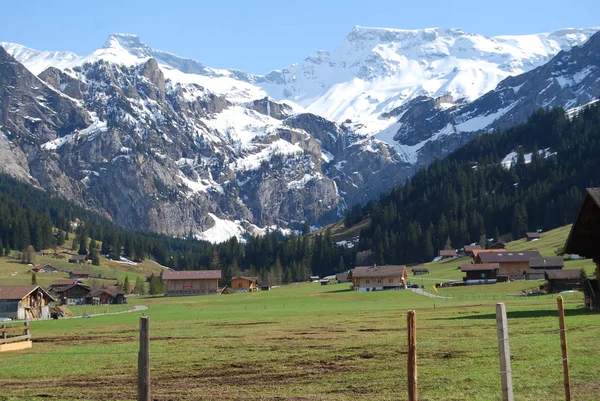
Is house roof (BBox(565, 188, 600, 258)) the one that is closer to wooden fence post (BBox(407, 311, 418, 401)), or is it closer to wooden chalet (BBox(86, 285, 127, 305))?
wooden fence post (BBox(407, 311, 418, 401))

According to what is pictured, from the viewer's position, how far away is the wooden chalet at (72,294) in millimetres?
160250

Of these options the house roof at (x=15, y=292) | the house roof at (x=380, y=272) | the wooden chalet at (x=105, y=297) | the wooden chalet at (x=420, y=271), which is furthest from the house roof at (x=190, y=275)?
the house roof at (x=15, y=292)

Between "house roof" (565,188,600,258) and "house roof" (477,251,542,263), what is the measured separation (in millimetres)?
104357

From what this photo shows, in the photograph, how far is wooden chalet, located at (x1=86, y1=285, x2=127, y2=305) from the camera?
158375mm

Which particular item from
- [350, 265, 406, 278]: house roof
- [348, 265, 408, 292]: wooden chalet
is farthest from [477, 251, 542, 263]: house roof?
[350, 265, 406, 278]: house roof

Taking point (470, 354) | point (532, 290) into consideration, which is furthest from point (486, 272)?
point (470, 354)

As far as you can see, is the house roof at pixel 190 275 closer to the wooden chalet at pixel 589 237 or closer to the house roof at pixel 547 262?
the house roof at pixel 547 262

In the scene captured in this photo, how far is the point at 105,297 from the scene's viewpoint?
522ft

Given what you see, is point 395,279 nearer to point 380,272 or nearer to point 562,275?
point 380,272

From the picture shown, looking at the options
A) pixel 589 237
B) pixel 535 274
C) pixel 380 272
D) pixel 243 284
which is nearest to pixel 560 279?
pixel 535 274

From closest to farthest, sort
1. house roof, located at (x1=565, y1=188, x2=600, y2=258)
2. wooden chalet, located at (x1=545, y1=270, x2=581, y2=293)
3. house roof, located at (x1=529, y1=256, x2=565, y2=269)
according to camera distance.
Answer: house roof, located at (x1=565, y1=188, x2=600, y2=258) → wooden chalet, located at (x1=545, y1=270, x2=581, y2=293) → house roof, located at (x1=529, y1=256, x2=565, y2=269)

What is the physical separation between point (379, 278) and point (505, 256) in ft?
91.7

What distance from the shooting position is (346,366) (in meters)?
28.0

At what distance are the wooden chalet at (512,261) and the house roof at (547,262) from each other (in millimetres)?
12932
